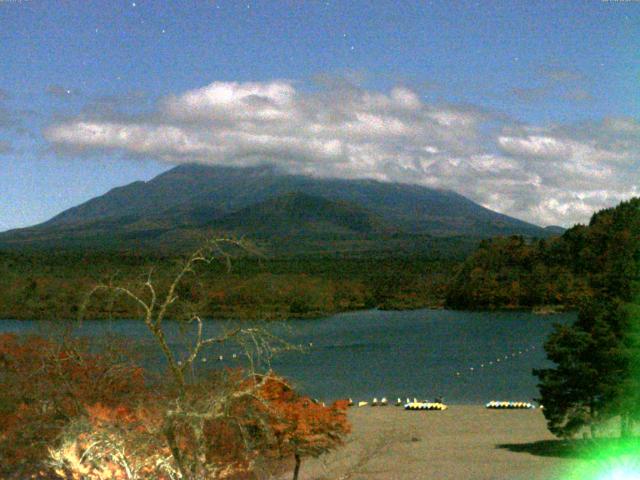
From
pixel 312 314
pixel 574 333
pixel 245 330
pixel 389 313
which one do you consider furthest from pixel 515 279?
pixel 245 330

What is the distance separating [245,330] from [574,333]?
13036 millimetres

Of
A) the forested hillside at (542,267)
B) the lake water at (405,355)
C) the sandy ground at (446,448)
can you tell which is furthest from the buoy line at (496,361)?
the forested hillside at (542,267)

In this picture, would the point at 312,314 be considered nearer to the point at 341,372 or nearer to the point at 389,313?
the point at 389,313

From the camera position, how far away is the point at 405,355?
164 ft

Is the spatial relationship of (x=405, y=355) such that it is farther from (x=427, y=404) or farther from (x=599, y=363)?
(x=599, y=363)

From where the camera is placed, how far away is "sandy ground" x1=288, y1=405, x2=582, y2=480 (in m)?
17.0

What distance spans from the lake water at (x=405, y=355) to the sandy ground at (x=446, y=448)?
159 inches

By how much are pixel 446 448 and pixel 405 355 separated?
28.6 meters

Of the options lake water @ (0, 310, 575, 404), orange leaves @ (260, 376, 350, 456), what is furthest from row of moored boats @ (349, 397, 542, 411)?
orange leaves @ (260, 376, 350, 456)

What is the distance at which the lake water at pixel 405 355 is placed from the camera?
37625 mm

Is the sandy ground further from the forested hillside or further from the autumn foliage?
the forested hillside

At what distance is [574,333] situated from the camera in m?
17.9

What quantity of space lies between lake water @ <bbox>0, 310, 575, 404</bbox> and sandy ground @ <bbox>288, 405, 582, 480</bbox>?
4.03 metres

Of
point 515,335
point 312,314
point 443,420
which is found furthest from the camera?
point 312,314
